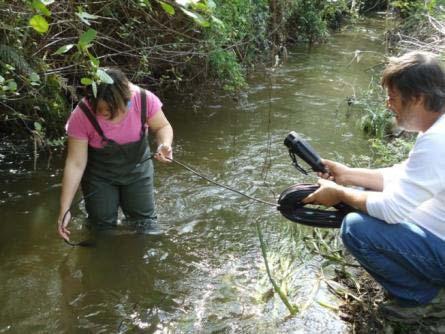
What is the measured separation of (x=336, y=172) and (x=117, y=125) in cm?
146

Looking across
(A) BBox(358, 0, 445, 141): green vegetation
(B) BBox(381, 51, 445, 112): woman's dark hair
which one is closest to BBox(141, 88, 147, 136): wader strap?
(B) BBox(381, 51, 445, 112): woman's dark hair

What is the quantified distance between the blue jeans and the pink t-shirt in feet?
5.12

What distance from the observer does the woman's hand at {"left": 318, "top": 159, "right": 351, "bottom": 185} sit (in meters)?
2.99

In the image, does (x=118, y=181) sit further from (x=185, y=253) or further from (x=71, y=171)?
(x=185, y=253)

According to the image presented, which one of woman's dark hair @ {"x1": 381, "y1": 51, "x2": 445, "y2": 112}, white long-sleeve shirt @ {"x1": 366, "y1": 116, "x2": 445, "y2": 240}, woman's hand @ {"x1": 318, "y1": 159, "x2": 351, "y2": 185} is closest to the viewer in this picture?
white long-sleeve shirt @ {"x1": 366, "y1": 116, "x2": 445, "y2": 240}

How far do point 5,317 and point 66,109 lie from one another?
2.74m

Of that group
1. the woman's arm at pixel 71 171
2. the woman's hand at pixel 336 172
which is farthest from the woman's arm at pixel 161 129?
the woman's hand at pixel 336 172

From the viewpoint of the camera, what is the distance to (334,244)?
3627mm

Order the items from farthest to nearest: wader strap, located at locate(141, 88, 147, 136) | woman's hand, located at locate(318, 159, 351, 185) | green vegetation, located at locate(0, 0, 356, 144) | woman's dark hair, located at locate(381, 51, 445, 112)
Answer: green vegetation, located at locate(0, 0, 356, 144)
wader strap, located at locate(141, 88, 147, 136)
woman's hand, located at locate(318, 159, 351, 185)
woman's dark hair, located at locate(381, 51, 445, 112)

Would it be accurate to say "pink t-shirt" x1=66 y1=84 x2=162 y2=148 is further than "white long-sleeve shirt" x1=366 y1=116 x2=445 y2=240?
Yes

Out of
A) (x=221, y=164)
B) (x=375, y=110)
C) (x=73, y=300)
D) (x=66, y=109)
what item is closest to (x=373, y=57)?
(x=375, y=110)

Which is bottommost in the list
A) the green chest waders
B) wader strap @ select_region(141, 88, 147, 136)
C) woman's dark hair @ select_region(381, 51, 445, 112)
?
the green chest waders

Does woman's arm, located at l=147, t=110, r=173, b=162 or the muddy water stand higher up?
woman's arm, located at l=147, t=110, r=173, b=162

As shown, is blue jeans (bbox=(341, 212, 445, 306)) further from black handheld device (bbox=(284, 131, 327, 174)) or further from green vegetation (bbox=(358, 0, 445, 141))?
green vegetation (bbox=(358, 0, 445, 141))
